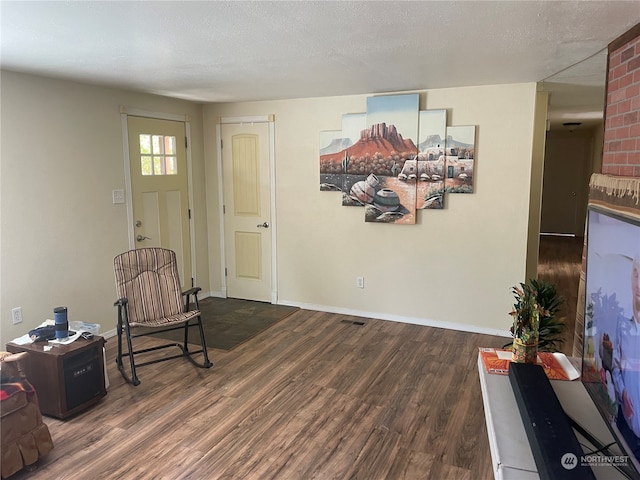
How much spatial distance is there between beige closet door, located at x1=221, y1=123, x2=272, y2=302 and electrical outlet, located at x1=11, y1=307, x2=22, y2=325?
2.35m

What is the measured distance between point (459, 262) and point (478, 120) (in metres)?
1.32

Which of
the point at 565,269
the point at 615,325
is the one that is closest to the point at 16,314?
the point at 615,325

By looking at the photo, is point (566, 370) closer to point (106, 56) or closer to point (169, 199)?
point (106, 56)

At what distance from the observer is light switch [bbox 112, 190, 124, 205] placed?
4.22m

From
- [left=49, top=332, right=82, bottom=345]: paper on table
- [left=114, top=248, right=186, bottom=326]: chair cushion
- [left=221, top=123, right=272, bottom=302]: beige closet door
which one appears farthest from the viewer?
[left=221, top=123, right=272, bottom=302]: beige closet door

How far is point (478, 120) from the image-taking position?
13.5 feet

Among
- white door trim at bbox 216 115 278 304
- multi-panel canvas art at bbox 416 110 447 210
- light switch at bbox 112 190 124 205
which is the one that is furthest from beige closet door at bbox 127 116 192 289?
multi-panel canvas art at bbox 416 110 447 210

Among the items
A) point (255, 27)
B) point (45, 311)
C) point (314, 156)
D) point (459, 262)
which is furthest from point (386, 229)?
point (45, 311)

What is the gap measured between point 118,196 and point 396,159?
2660 millimetres

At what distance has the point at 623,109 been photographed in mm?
2301

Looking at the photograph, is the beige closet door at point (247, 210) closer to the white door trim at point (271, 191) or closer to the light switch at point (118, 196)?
the white door trim at point (271, 191)

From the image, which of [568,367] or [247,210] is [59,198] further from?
[568,367]

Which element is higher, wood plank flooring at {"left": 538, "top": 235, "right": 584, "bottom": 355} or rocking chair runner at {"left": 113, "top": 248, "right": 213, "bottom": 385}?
rocking chair runner at {"left": 113, "top": 248, "right": 213, "bottom": 385}

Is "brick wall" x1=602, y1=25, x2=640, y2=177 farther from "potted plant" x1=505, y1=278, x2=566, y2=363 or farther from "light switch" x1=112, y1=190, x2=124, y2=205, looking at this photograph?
"light switch" x1=112, y1=190, x2=124, y2=205
